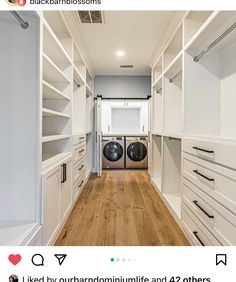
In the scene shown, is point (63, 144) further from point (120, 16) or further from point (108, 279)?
point (108, 279)

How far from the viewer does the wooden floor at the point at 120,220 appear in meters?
1.83

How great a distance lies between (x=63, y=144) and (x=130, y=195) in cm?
132

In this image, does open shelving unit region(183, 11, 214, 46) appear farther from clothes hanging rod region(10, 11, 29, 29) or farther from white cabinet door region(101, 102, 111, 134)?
white cabinet door region(101, 102, 111, 134)

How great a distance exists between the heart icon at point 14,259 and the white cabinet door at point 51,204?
0.65 m

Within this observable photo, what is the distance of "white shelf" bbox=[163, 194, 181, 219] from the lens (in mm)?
2312

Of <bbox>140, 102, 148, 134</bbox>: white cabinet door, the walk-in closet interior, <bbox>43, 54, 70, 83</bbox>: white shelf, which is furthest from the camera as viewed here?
<bbox>140, 102, 148, 134</bbox>: white cabinet door

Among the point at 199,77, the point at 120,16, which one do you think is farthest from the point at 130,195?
the point at 120,16

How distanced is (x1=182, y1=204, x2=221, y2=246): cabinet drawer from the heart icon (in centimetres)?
110

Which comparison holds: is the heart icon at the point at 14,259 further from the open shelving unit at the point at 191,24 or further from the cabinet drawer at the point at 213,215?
the open shelving unit at the point at 191,24

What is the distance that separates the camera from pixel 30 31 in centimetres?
142

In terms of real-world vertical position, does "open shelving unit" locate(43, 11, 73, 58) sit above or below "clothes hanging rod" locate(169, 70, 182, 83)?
above

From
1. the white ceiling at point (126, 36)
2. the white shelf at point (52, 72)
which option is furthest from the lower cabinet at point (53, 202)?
the white ceiling at point (126, 36)

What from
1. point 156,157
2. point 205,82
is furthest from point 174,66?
point 156,157

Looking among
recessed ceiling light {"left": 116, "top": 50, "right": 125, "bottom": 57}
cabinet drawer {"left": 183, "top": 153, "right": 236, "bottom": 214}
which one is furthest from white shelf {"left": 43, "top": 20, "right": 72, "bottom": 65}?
cabinet drawer {"left": 183, "top": 153, "right": 236, "bottom": 214}
